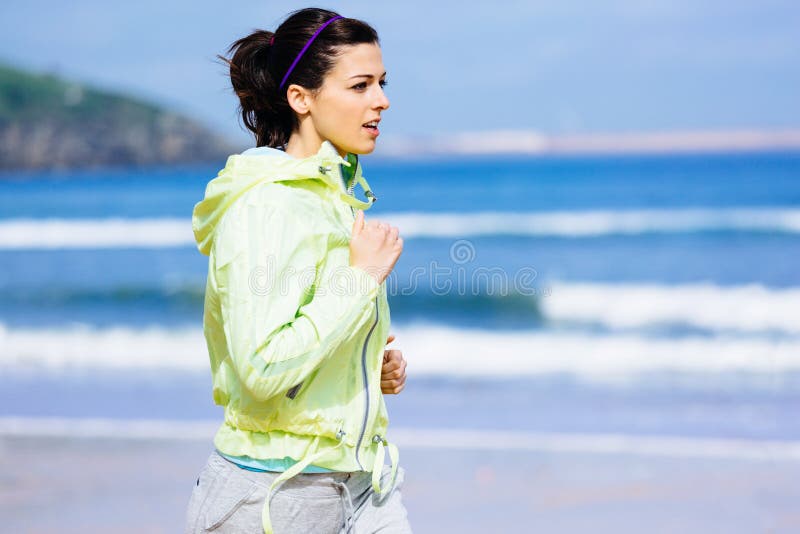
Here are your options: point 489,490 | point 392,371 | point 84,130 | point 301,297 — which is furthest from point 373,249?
point 84,130

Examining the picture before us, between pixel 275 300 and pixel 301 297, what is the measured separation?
61 mm

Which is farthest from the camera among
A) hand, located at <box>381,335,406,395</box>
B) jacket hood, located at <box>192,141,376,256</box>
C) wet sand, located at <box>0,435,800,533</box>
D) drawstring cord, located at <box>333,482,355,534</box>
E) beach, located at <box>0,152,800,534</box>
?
beach, located at <box>0,152,800,534</box>

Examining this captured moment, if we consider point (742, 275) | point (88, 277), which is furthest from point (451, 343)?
point (88, 277)

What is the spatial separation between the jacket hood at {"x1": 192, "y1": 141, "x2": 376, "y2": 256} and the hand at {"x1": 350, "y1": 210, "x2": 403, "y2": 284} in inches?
4.5

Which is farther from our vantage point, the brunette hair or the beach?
the beach

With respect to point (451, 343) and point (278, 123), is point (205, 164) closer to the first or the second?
point (451, 343)

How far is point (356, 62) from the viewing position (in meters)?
2.19

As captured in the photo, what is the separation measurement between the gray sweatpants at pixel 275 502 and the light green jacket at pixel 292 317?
46 millimetres

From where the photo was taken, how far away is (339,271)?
2.04 metres

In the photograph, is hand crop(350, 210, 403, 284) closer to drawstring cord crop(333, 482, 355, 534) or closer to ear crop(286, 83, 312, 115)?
ear crop(286, 83, 312, 115)

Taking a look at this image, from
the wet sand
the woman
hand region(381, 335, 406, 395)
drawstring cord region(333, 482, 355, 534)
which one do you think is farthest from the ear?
the wet sand

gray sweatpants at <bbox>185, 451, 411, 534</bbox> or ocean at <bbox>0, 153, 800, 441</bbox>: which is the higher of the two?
ocean at <bbox>0, 153, 800, 441</bbox>

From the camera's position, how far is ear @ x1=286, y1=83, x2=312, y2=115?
2.20m

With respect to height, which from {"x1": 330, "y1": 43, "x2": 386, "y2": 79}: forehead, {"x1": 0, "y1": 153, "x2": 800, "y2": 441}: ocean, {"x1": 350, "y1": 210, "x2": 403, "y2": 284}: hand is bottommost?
{"x1": 350, "y1": 210, "x2": 403, "y2": 284}: hand
